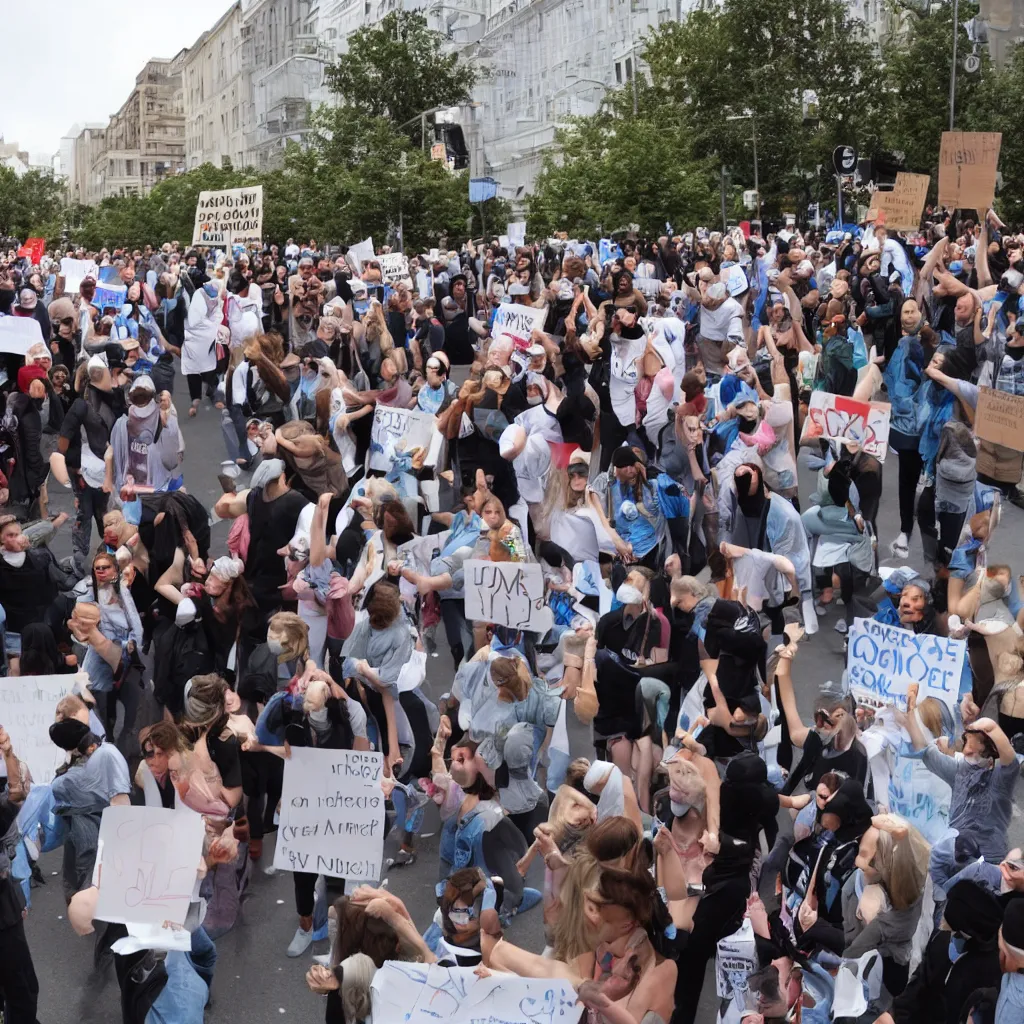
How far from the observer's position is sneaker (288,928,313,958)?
762cm

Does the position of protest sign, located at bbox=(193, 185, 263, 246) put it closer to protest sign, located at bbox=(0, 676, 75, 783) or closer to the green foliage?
protest sign, located at bbox=(0, 676, 75, 783)

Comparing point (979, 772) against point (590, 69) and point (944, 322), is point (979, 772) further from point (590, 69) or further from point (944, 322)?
point (590, 69)

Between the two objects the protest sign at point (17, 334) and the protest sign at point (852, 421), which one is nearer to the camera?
the protest sign at point (852, 421)

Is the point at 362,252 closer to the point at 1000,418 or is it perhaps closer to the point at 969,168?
the point at 969,168

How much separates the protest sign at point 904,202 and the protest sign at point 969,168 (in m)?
2.11

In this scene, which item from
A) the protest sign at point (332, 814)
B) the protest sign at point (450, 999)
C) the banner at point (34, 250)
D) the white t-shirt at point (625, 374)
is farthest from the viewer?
the banner at point (34, 250)

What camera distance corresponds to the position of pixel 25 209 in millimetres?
83438

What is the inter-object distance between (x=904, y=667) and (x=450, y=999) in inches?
132

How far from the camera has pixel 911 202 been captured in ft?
66.0

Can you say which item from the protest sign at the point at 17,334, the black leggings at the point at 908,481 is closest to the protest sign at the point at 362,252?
the protest sign at the point at 17,334

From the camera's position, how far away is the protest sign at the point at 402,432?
1149 cm

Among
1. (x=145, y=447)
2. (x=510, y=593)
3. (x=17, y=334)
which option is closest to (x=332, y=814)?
(x=510, y=593)

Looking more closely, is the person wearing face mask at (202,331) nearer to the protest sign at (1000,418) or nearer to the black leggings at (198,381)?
the black leggings at (198,381)

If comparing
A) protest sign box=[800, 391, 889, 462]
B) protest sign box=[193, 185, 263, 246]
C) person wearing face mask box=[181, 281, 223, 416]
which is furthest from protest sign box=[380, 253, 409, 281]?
protest sign box=[800, 391, 889, 462]
